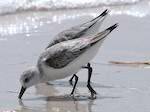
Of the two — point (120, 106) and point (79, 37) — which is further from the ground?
point (79, 37)

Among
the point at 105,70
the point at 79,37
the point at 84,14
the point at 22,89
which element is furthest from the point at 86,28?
the point at 84,14

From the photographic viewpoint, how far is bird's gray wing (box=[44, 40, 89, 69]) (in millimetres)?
6059

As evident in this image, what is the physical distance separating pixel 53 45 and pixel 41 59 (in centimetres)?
43

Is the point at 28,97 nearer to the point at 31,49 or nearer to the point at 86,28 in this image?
the point at 86,28

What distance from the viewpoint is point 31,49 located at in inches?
322

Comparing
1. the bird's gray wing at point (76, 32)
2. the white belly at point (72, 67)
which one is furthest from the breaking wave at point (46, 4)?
the white belly at point (72, 67)

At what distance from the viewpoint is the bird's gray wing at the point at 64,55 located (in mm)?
6059

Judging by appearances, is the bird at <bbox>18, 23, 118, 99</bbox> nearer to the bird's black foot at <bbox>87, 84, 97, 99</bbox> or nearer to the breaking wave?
the bird's black foot at <bbox>87, 84, 97, 99</bbox>

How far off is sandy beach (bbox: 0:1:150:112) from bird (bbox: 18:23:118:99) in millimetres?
189

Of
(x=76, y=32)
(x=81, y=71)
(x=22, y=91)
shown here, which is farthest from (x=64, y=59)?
(x=81, y=71)

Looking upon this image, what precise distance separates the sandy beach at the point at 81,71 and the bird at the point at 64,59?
19cm

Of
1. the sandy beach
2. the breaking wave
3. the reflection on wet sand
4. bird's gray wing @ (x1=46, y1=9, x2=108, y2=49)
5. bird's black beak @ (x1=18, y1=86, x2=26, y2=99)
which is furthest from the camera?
the breaking wave

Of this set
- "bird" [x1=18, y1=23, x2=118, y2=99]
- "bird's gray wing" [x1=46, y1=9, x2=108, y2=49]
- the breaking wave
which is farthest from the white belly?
the breaking wave

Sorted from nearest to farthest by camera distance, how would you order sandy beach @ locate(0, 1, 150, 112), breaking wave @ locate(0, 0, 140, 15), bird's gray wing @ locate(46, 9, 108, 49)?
sandy beach @ locate(0, 1, 150, 112) → bird's gray wing @ locate(46, 9, 108, 49) → breaking wave @ locate(0, 0, 140, 15)
